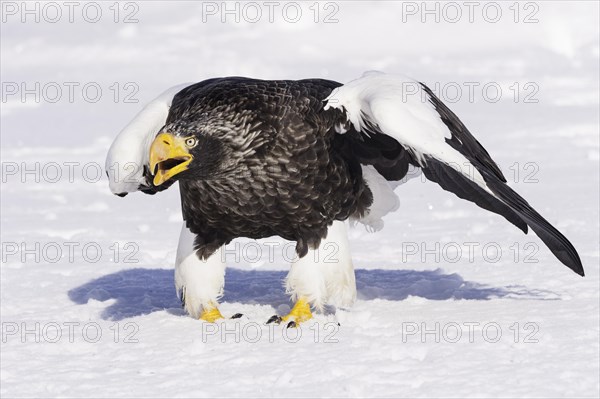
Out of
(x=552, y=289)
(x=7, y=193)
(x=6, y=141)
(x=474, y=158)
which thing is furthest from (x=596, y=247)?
(x=6, y=141)

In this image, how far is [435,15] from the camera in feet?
80.7

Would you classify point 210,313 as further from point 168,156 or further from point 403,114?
point 403,114

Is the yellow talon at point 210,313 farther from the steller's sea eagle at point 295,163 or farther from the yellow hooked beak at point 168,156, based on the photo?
the yellow hooked beak at point 168,156

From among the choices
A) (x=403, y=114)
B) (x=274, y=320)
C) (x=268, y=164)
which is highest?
(x=403, y=114)

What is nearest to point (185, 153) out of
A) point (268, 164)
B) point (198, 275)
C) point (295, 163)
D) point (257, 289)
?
point (268, 164)

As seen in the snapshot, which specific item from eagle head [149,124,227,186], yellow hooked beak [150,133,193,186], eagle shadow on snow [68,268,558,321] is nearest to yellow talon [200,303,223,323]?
eagle shadow on snow [68,268,558,321]

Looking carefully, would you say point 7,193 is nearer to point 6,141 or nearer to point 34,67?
point 6,141

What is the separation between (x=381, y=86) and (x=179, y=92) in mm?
1222

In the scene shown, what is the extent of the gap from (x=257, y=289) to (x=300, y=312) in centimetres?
118

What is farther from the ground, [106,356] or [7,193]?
[7,193]

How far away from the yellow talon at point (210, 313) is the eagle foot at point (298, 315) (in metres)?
0.38

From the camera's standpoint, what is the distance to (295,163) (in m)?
6.14

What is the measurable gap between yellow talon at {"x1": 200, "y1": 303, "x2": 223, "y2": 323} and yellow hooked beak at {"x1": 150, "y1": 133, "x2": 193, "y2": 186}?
1.04 meters

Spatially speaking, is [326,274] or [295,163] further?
[326,274]
